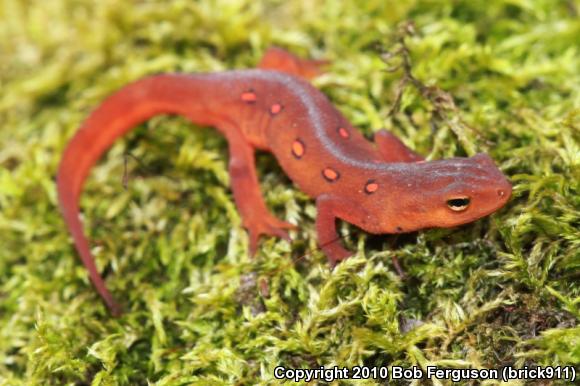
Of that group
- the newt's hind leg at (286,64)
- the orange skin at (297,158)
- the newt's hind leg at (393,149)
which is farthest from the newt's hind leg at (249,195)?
the newt's hind leg at (393,149)

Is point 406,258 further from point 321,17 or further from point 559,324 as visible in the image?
point 321,17

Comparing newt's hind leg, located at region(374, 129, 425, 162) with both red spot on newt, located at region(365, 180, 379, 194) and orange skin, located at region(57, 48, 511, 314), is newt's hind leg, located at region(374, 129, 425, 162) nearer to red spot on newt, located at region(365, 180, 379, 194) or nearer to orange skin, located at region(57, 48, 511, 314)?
orange skin, located at region(57, 48, 511, 314)

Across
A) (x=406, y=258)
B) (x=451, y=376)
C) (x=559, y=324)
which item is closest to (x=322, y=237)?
(x=406, y=258)

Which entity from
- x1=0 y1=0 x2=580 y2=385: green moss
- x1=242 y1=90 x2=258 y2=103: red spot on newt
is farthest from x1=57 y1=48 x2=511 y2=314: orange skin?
x1=0 y1=0 x2=580 y2=385: green moss

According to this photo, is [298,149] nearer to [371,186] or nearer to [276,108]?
[276,108]

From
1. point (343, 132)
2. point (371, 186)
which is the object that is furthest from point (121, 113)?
point (371, 186)

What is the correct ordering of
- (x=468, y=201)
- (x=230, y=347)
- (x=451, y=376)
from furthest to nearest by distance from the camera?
(x=230, y=347) < (x=468, y=201) < (x=451, y=376)
